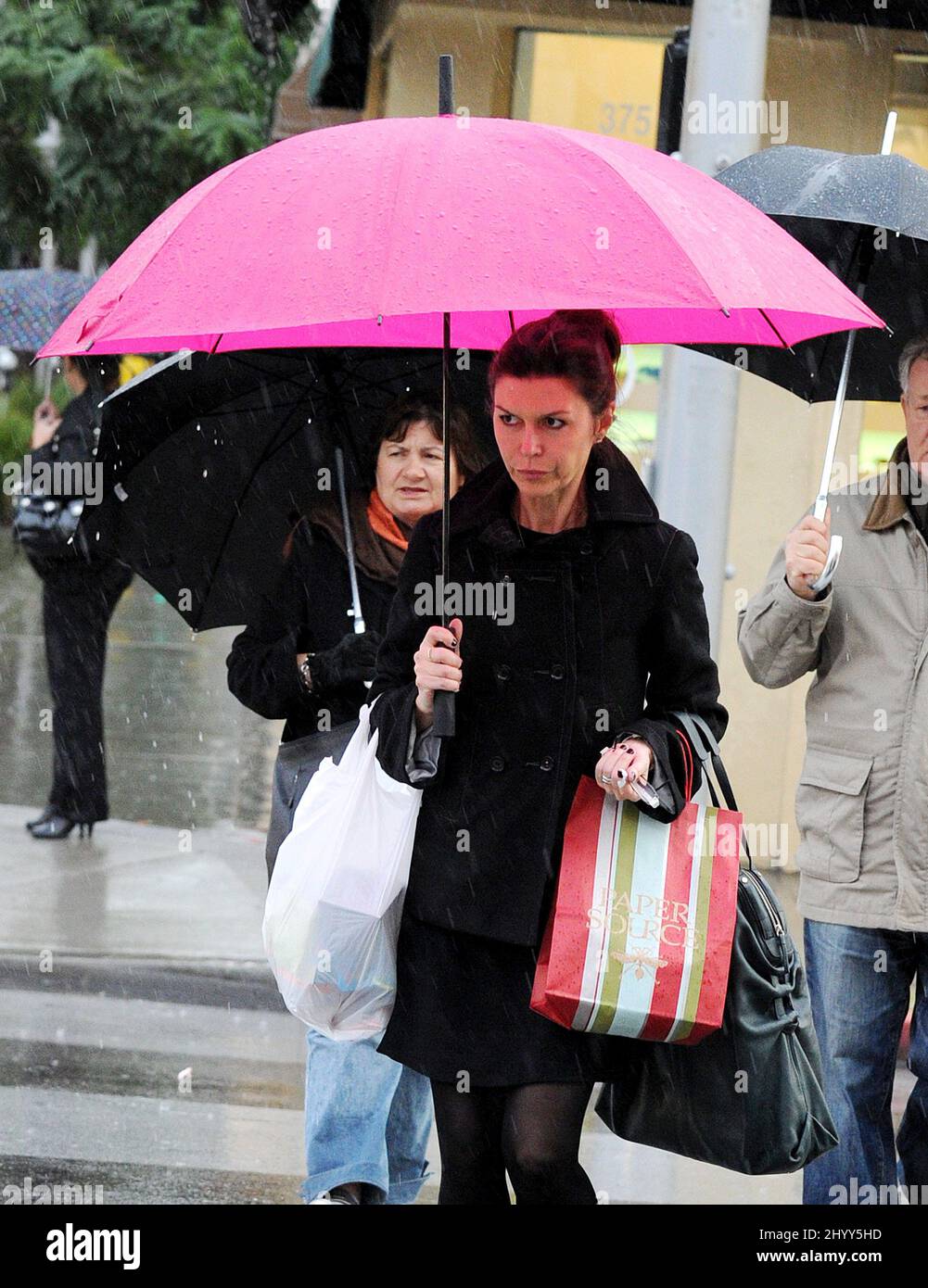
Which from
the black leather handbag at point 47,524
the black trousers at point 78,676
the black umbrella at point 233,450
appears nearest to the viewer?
the black umbrella at point 233,450

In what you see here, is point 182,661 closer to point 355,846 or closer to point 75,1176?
point 75,1176

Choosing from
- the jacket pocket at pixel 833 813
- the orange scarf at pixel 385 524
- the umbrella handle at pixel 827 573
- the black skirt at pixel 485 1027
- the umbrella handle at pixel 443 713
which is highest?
the umbrella handle at pixel 827 573

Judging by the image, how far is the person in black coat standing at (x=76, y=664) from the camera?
8711 mm

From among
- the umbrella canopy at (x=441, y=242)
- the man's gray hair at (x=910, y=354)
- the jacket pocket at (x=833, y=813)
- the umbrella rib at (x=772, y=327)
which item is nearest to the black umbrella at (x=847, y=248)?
the man's gray hair at (x=910, y=354)

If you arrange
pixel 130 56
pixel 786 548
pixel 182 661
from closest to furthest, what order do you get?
pixel 786 548 < pixel 182 661 < pixel 130 56

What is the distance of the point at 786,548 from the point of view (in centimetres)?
389

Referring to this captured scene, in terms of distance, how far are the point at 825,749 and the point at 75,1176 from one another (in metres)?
2.32

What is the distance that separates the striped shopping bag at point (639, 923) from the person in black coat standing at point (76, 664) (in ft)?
18.7

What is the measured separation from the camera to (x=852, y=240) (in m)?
4.07

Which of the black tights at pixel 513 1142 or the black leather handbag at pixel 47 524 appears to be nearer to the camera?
the black tights at pixel 513 1142

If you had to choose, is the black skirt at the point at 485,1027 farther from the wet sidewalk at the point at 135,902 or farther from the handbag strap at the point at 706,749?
the wet sidewalk at the point at 135,902

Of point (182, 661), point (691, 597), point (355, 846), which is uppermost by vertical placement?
point (691, 597)

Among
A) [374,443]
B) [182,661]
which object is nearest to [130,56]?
[182,661]

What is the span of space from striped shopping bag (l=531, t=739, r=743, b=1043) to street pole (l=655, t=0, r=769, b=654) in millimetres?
2975
